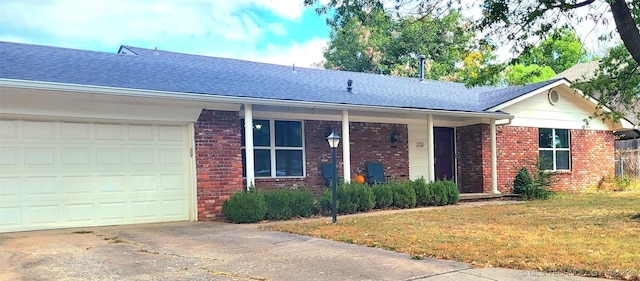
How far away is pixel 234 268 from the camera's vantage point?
17.8 feet

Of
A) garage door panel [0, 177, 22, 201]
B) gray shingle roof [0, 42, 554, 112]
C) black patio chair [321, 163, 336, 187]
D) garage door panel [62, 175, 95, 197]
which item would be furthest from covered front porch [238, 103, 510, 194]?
garage door panel [0, 177, 22, 201]

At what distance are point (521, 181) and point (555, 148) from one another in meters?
2.78

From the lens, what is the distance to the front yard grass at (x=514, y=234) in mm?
5535

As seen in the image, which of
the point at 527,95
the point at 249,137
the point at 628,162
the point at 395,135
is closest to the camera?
the point at 249,137

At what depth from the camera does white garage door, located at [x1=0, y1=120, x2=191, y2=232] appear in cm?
866

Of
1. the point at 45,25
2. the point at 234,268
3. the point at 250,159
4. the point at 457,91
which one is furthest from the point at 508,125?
the point at 45,25

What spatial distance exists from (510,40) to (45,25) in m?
13.8

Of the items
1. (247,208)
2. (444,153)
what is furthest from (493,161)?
(247,208)

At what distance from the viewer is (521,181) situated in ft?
47.8

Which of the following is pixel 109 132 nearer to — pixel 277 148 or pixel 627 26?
pixel 277 148

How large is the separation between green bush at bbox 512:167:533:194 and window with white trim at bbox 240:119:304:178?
243 inches

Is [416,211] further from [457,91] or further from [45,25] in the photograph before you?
[45,25]

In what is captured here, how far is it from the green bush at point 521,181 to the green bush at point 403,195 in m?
3.98

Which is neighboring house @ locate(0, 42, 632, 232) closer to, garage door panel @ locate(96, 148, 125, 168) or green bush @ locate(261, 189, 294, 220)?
→ garage door panel @ locate(96, 148, 125, 168)
